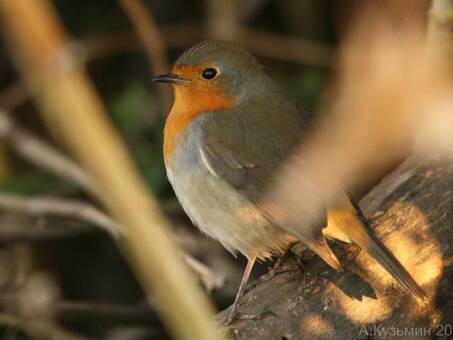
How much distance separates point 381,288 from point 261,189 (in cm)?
63

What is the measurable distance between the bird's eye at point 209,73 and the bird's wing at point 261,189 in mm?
398

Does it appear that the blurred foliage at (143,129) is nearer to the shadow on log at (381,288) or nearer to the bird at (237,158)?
the bird at (237,158)

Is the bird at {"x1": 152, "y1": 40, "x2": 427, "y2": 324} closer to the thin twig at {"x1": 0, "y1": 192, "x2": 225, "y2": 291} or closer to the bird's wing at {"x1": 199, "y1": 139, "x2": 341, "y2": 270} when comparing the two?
the bird's wing at {"x1": 199, "y1": 139, "x2": 341, "y2": 270}

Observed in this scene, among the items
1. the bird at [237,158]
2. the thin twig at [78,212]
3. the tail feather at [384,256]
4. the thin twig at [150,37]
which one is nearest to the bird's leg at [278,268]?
the bird at [237,158]

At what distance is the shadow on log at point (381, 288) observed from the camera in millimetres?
3135

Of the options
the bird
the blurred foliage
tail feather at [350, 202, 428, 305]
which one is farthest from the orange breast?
the blurred foliage

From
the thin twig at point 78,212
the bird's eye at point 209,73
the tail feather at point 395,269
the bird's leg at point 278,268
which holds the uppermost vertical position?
the bird's eye at point 209,73

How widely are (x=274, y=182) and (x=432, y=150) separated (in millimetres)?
648

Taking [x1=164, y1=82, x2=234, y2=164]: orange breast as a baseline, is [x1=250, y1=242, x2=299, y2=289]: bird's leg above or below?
below

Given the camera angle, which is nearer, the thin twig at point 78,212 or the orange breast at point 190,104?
the orange breast at point 190,104

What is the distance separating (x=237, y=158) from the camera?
369cm

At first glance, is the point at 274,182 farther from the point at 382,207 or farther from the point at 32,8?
the point at 32,8

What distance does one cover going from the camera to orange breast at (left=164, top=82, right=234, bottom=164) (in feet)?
12.9

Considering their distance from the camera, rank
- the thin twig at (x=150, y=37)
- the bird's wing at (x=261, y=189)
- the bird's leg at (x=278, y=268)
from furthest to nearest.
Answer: the thin twig at (x=150, y=37), the bird's leg at (x=278, y=268), the bird's wing at (x=261, y=189)
